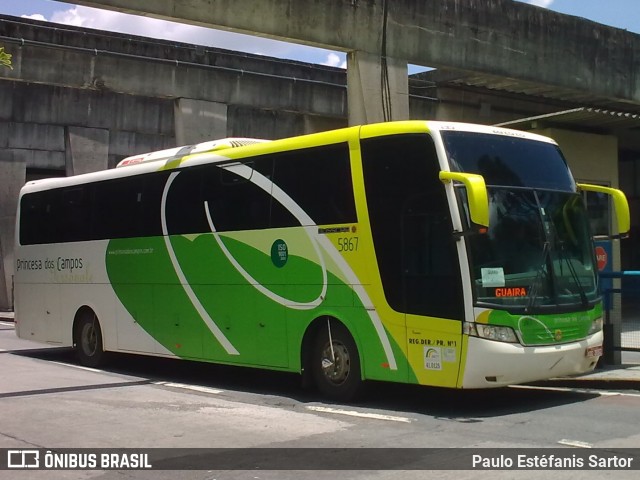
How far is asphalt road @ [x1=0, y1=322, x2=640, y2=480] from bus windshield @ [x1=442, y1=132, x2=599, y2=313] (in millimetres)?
1411

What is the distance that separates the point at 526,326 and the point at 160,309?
653 cm

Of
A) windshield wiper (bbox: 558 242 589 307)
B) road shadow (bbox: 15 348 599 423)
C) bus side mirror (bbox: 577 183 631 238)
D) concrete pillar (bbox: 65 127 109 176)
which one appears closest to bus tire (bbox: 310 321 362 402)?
road shadow (bbox: 15 348 599 423)

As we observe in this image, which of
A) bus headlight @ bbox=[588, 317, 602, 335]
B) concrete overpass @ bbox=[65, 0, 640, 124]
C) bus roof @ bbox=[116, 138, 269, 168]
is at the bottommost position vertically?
bus headlight @ bbox=[588, 317, 602, 335]

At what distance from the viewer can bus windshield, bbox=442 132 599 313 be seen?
30.5ft

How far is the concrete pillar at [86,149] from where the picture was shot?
95.3ft

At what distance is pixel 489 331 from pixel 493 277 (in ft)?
2.03

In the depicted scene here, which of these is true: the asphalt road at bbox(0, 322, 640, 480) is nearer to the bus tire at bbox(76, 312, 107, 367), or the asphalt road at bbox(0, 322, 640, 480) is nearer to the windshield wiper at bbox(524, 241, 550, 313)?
the windshield wiper at bbox(524, 241, 550, 313)

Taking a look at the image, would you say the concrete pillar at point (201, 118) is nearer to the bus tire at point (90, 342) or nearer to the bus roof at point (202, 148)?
the bus roof at point (202, 148)

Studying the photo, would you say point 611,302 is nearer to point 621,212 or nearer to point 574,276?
point 621,212

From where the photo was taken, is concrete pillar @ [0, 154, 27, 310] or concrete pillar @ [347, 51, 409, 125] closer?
concrete pillar @ [347, 51, 409, 125]

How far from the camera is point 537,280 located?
9.54 metres

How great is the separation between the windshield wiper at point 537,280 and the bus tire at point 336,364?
2.28 meters

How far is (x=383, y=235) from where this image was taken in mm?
9969

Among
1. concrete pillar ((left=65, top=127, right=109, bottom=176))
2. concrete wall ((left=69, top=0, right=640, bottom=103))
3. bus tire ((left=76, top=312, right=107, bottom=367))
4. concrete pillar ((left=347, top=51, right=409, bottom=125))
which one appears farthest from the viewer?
concrete pillar ((left=65, top=127, right=109, bottom=176))
